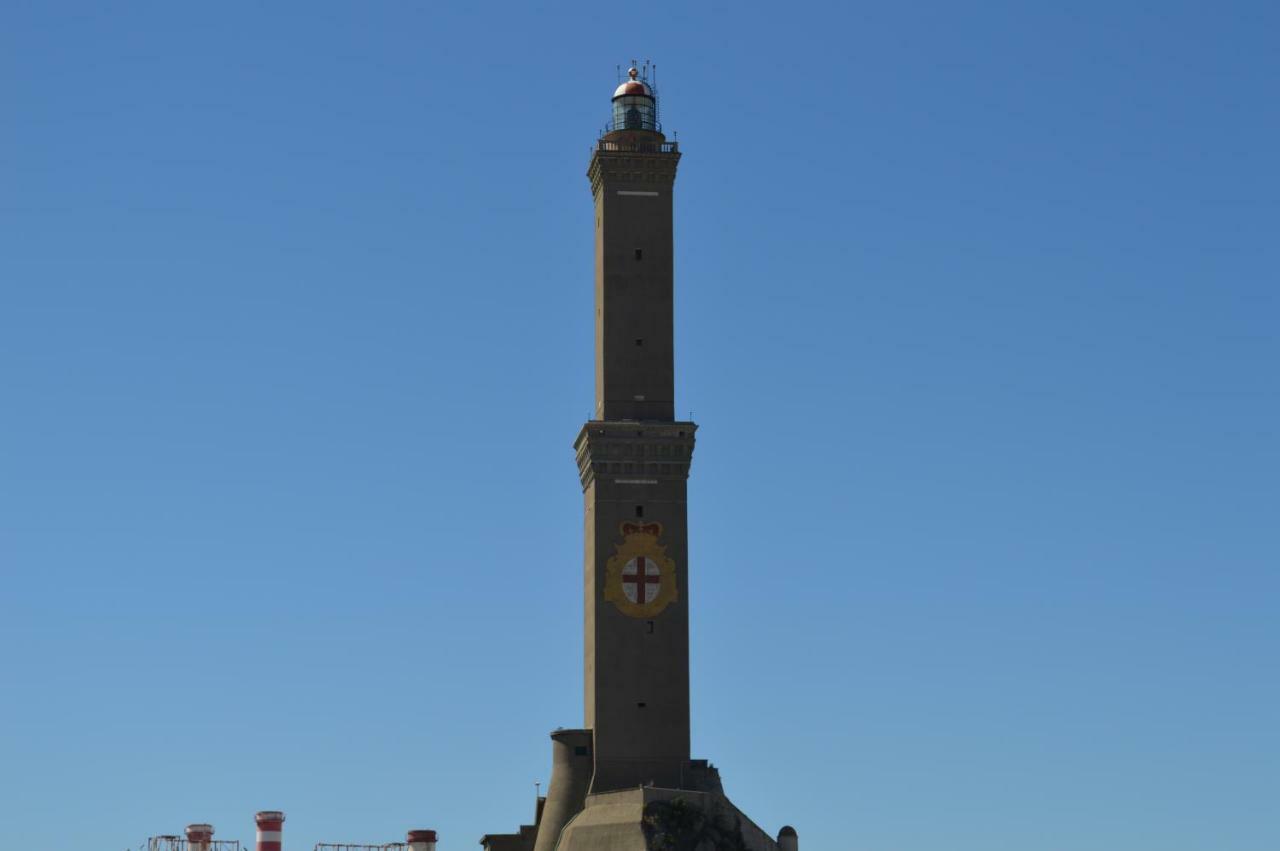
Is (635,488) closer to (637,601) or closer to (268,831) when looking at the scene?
(637,601)

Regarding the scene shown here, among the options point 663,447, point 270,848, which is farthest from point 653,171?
point 270,848

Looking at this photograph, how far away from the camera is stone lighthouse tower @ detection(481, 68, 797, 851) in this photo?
403 feet

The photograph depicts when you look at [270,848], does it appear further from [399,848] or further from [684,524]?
[684,524]

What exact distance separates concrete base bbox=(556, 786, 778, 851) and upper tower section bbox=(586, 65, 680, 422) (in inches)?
837

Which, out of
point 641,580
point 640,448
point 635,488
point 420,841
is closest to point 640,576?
point 641,580

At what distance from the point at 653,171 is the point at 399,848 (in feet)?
128

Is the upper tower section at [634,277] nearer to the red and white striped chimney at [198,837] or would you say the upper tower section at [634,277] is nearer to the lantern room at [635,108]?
the lantern room at [635,108]

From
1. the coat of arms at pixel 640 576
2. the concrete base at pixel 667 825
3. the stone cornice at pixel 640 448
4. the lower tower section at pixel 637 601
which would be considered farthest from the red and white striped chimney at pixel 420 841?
the stone cornice at pixel 640 448

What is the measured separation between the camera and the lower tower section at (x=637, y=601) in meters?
125

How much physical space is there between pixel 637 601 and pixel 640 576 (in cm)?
132

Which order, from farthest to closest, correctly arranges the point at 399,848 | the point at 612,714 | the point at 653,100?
the point at 653,100 < the point at 612,714 < the point at 399,848

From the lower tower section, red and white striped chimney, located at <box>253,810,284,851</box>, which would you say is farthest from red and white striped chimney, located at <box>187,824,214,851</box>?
the lower tower section

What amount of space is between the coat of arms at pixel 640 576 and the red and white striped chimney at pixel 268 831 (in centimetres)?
2474

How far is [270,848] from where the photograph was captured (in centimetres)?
10756
